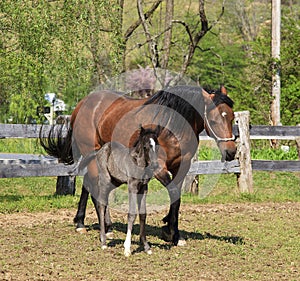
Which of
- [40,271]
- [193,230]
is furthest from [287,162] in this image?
[40,271]

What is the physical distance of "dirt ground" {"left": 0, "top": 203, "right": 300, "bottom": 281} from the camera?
6.24m

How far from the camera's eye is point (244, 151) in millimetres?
12820

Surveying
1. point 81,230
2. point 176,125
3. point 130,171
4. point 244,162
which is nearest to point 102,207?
point 130,171

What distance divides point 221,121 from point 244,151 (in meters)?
5.32

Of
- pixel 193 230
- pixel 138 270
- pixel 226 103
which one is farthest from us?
pixel 193 230

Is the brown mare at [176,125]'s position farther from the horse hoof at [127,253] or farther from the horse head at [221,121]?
the horse hoof at [127,253]

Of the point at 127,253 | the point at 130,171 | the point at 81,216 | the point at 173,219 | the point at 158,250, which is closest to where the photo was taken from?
the point at 127,253

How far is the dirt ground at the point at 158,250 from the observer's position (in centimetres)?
624

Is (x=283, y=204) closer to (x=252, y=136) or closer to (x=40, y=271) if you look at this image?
(x=252, y=136)

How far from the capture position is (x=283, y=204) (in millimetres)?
12102

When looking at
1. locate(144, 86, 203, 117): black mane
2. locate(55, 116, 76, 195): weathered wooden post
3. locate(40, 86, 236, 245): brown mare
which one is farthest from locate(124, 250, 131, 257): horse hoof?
locate(55, 116, 76, 195): weathered wooden post

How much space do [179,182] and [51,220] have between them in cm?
258

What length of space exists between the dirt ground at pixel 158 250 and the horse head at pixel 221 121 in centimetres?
127

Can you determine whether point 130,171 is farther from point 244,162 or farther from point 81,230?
point 244,162
